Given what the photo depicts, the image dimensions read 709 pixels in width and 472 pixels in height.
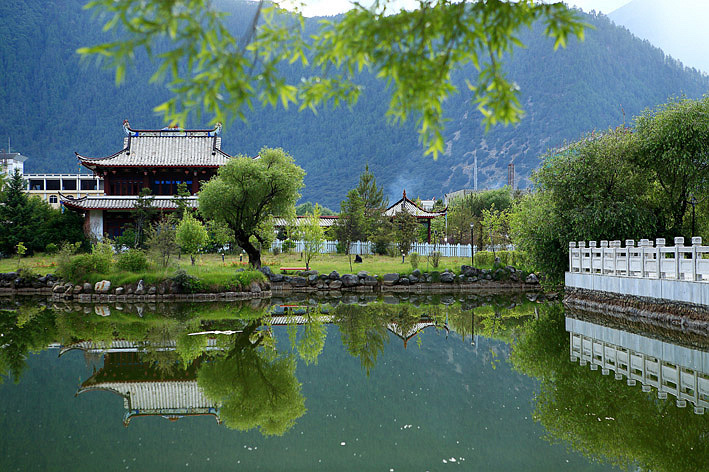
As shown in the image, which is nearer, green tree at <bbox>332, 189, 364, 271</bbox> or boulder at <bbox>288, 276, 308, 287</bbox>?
boulder at <bbox>288, 276, 308, 287</bbox>

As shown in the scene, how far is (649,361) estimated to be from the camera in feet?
37.6

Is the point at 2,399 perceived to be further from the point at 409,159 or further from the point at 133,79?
the point at 133,79

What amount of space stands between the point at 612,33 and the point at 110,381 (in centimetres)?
17407

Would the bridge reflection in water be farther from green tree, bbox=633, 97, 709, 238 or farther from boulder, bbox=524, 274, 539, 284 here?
boulder, bbox=524, 274, 539, 284

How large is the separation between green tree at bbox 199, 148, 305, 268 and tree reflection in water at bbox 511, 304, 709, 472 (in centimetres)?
1767

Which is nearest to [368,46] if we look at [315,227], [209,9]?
[209,9]

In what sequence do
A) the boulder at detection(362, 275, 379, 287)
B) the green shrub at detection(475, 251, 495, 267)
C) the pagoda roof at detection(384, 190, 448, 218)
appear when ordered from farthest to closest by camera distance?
the pagoda roof at detection(384, 190, 448, 218)
the green shrub at detection(475, 251, 495, 267)
the boulder at detection(362, 275, 379, 287)

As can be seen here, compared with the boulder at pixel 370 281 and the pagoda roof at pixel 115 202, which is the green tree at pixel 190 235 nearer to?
the boulder at pixel 370 281

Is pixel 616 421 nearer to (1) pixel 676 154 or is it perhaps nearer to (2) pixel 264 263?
(1) pixel 676 154

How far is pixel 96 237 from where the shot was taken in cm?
3631

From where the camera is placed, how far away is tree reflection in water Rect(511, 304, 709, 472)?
6498 millimetres

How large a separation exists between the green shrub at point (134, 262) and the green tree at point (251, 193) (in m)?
3.49

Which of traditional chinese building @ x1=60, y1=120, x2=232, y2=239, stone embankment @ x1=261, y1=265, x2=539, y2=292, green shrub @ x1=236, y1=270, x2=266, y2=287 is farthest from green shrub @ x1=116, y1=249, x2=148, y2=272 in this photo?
traditional chinese building @ x1=60, y1=120, x2=232, y2=239

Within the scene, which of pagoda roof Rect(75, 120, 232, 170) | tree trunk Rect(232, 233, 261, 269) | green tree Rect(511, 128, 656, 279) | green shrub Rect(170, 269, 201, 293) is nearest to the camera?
green tree Rect(511, 128, 656, 279)
